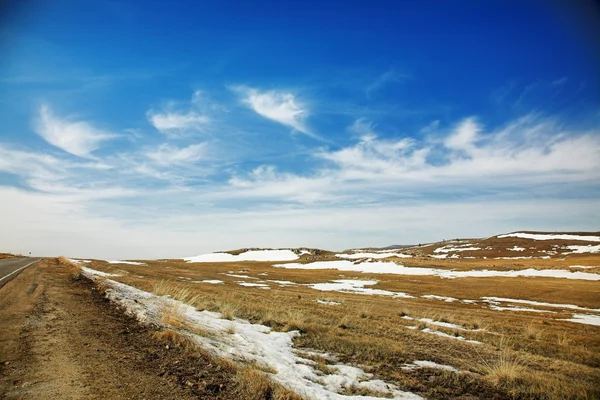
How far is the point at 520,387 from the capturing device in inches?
279

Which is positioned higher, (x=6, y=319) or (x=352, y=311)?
(x=6, y=319)

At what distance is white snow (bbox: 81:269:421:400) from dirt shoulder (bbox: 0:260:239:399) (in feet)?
2.98

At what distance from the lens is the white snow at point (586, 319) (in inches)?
782

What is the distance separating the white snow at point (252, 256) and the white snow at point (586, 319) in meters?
100.0

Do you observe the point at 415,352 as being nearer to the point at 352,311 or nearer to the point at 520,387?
the point at 520,387

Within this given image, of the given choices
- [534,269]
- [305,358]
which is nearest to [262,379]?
[305,358]

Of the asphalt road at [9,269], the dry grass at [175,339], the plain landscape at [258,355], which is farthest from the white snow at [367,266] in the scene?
the dry grass at [175,339]

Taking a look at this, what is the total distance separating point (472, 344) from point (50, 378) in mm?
12235

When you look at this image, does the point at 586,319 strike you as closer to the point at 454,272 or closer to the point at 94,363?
the point at 94,363

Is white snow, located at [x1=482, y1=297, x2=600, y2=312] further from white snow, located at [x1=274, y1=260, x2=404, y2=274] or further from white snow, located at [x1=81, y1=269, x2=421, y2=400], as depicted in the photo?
white snow, located at [x1=274, y1=260, x2=404, y2=274]

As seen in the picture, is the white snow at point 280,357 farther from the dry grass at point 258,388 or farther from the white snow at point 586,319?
the white snow at point 586,319

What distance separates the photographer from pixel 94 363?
644 cm

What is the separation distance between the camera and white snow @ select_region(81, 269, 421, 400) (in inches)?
252

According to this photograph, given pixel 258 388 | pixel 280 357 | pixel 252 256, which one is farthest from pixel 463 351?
pixel 252 256
